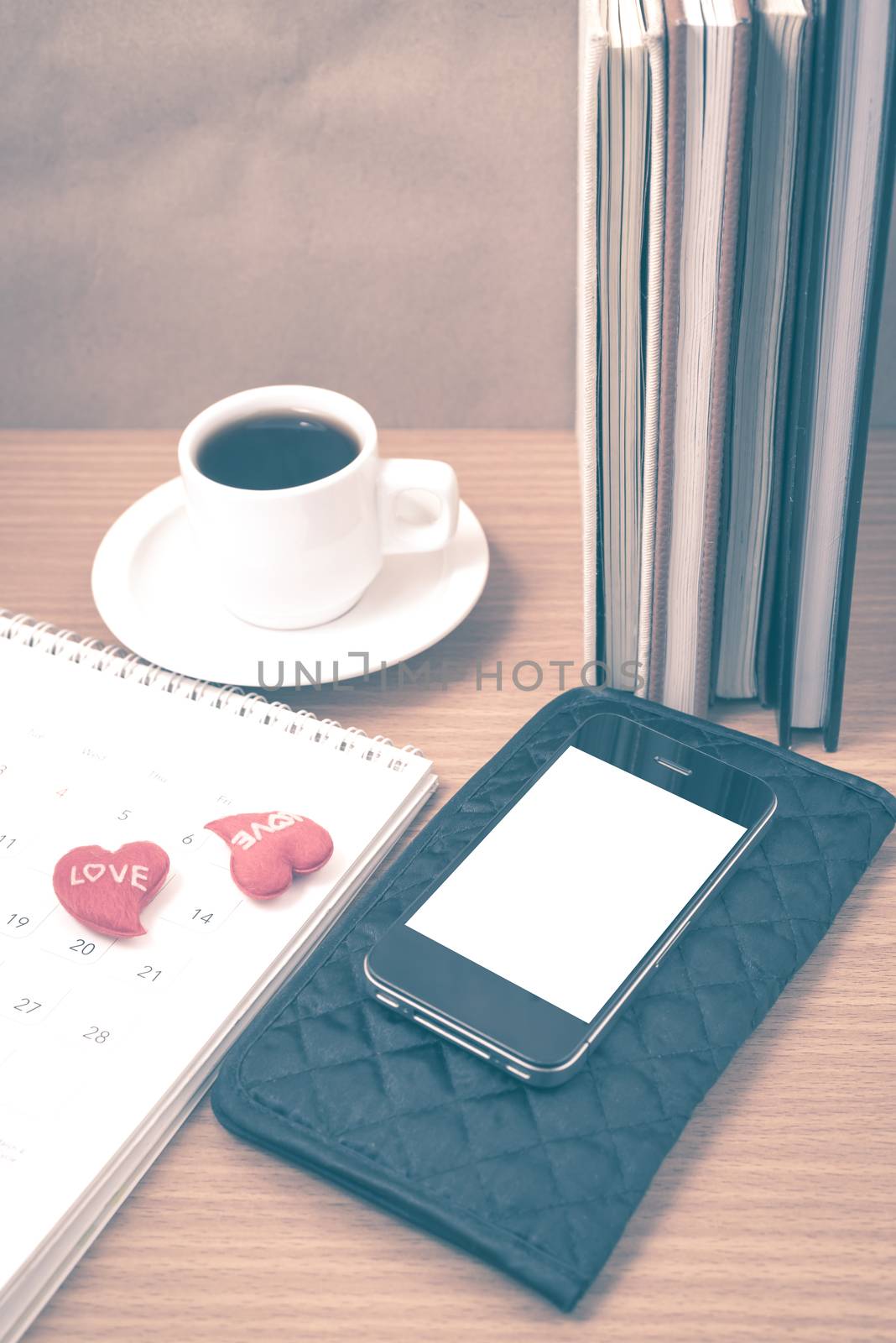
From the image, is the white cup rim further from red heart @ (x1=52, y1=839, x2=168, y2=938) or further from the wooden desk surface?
the wooden desk surface

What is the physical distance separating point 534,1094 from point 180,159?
23.9 inches

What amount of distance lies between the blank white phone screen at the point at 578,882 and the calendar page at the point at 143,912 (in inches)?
2.5

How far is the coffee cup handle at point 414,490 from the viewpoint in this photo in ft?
2.25

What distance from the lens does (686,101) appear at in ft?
1.63

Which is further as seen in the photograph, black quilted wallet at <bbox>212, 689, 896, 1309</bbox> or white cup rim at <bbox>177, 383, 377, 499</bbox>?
white cup rim at <bbox>177, 383, 377, 499</bbox>

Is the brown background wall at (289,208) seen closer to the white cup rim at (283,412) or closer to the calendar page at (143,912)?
the white cup rim at (283,412)

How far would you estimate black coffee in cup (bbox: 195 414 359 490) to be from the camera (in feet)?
2.24

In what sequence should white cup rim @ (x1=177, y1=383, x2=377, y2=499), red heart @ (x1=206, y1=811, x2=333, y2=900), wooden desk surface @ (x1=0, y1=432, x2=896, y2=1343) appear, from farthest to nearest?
white cup rim @ (x1=177, y1=383, x2=377, y2=499) < red heart @ (x1=206, y1=811, x2=333, y2=900) < wooden desk surface @ (x1=0, y1=432, x2=896, y2=1343)

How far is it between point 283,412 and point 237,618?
122 millimetres

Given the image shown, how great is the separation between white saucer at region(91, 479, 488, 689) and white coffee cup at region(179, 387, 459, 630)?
0.6 inches

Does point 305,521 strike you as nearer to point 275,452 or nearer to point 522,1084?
point 275,452

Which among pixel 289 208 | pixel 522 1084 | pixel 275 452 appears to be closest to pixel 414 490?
pixel 275 452

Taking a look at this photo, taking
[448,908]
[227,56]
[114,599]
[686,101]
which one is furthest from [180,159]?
[448,908]

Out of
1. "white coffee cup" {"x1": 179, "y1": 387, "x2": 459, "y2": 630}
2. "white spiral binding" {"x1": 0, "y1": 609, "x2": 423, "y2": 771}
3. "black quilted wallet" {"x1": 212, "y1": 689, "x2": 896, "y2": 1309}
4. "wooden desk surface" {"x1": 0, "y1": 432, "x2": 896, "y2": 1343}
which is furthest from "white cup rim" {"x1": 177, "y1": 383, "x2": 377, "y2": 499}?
"wooden desk surface" {"x1": 0, "y1": 432, "x2": 896, "y2": 1343}
